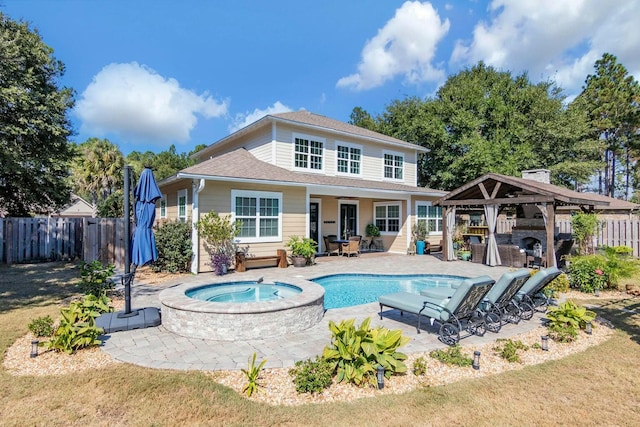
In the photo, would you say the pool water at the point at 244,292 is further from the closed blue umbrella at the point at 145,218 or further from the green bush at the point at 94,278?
the green bush at the point at 94,278

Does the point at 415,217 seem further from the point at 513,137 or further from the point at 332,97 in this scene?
the point at 332,97

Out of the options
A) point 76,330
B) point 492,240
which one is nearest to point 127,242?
point 76,330

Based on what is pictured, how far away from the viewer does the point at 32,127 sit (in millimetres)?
14586

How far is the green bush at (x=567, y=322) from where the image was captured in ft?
17.9

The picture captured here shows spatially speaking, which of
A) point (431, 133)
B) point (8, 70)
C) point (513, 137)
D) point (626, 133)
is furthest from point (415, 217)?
point (626, 133)

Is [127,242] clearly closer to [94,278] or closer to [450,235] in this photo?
[94,278]

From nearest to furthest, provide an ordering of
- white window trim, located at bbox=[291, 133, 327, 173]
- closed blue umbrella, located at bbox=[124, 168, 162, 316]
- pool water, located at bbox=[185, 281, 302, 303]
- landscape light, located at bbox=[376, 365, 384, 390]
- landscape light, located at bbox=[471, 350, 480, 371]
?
landscape light, located at bbox=[376, 365, 384, 390] < landscape light, located at bbox=[471, 350, 480, 371] < closed blue umbrella, located at bbox=[124, 168, 162, 316] < pool water, located at bbox=[185, 281, 302, 303] < white window trim, located at bbox=[291, 133, 327, 173]

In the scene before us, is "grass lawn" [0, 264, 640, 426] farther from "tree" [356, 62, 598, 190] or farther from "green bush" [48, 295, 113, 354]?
"tree" [356, 62, 598, 190]

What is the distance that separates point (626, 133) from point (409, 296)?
36.7 meters

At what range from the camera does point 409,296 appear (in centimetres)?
654

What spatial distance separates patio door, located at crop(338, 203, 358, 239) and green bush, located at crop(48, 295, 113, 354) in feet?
44.1

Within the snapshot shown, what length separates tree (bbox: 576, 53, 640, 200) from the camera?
27641 millimetres

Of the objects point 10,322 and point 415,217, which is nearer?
point 10,322

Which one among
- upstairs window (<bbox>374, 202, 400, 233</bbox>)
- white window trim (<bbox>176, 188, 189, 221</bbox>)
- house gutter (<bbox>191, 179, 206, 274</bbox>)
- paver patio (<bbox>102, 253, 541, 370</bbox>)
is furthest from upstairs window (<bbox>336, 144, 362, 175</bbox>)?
paver patio (<bbox>102, 253, 541, 370</bbox>)
